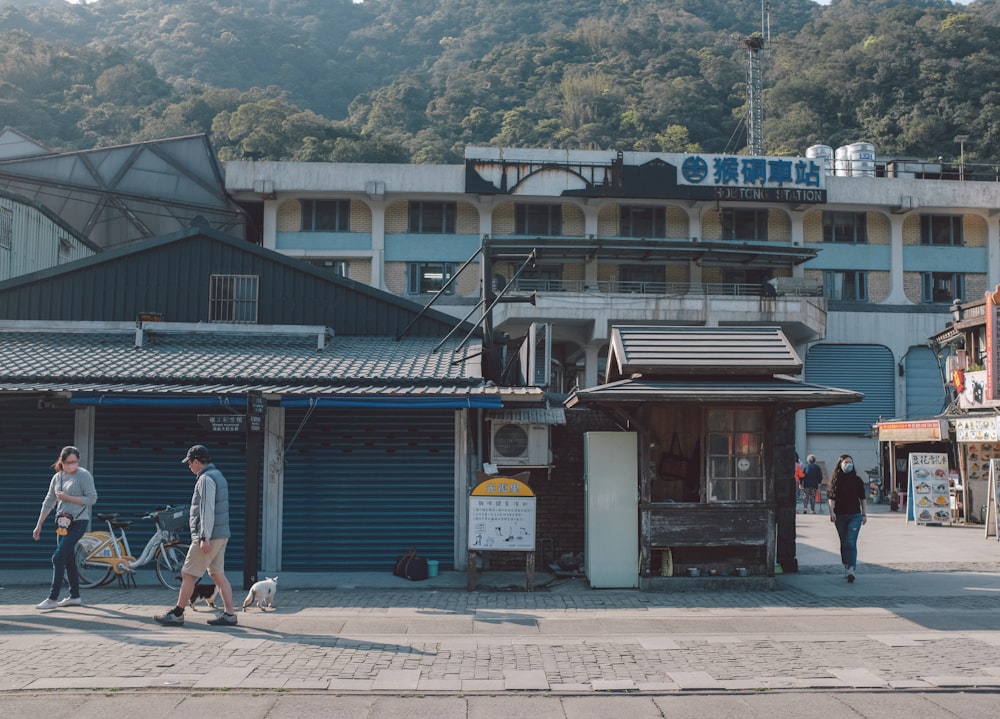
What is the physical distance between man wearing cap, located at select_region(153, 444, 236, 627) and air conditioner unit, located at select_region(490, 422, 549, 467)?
15.0ft

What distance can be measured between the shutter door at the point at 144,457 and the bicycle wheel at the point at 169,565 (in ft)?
4.97

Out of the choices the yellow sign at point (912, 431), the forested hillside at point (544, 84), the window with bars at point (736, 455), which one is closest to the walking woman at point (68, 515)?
the window with bars at point (736, 455)

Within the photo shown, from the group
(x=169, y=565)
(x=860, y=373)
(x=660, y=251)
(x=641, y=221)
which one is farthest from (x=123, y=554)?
(x=860, y=373)

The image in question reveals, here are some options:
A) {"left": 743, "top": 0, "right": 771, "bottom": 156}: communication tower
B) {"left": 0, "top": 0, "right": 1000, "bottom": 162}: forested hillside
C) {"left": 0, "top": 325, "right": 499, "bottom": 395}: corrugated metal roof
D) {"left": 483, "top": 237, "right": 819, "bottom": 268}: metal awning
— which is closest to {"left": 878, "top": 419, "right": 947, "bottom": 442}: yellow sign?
{"left": 483, "top": 237, "right": 819, "bottom": 268}: metal awning

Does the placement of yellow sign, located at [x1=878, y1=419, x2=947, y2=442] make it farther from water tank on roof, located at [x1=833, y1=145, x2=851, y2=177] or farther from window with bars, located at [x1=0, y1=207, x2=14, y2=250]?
window with bars, located at [x1=0, y1=207, x2=14, y2=250]

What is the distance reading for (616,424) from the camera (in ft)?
46.3

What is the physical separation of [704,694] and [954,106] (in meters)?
65.3

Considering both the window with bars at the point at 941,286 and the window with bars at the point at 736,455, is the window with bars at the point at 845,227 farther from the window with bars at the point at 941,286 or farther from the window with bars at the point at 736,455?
the window with bars at the point at 736,455

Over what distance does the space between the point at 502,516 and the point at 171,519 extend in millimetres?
4292

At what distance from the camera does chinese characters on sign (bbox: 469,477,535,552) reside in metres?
12.0

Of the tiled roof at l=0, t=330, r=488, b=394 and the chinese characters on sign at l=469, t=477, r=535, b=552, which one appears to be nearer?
the chinese characters on sign at l=469, t=477, r=535, b=552

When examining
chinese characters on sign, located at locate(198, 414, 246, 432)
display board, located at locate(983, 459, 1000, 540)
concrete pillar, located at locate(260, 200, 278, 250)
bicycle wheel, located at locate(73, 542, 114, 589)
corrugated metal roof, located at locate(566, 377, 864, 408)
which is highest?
concrete pillar, located at locate(260, 200, 278, 250)

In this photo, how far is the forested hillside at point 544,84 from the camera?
63.4m

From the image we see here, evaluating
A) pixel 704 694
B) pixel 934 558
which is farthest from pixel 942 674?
pixel 934 558
